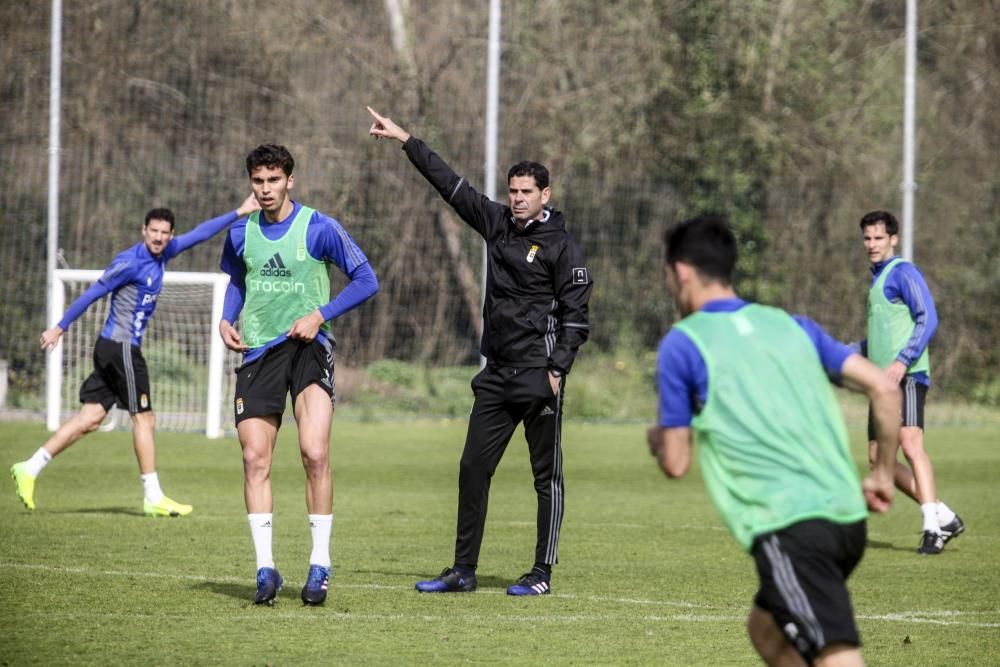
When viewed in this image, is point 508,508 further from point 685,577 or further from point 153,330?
point 153,330

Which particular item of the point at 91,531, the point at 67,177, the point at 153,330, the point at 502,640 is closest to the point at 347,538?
the point at 91,531

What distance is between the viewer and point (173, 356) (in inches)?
822

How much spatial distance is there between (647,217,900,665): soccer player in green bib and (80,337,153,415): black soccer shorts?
28.2 ft

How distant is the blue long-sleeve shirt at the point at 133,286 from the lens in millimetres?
12797

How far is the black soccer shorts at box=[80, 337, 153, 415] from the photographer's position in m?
12.8

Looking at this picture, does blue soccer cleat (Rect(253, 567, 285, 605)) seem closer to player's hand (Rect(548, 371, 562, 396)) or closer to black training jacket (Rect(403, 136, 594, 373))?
black training jacket (Rect(403, 136, 594, 373))

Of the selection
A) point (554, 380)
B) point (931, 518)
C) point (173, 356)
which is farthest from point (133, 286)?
point (173, 356)

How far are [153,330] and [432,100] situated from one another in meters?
5.42

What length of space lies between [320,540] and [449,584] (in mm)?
931

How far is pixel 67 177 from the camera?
21.8m

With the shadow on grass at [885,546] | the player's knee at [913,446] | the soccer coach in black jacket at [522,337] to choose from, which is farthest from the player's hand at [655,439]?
the shadow on grass at [885,546]

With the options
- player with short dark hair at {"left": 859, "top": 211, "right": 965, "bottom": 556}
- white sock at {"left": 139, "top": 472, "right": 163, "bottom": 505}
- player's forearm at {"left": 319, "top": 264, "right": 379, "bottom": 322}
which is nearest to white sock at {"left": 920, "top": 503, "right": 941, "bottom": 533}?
player with short dark hair at {"left": 859, "top": 211, "right": 965, "bottom": 556}

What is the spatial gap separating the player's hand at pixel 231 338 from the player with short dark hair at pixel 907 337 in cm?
458

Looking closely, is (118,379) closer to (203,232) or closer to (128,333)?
(128,333)
